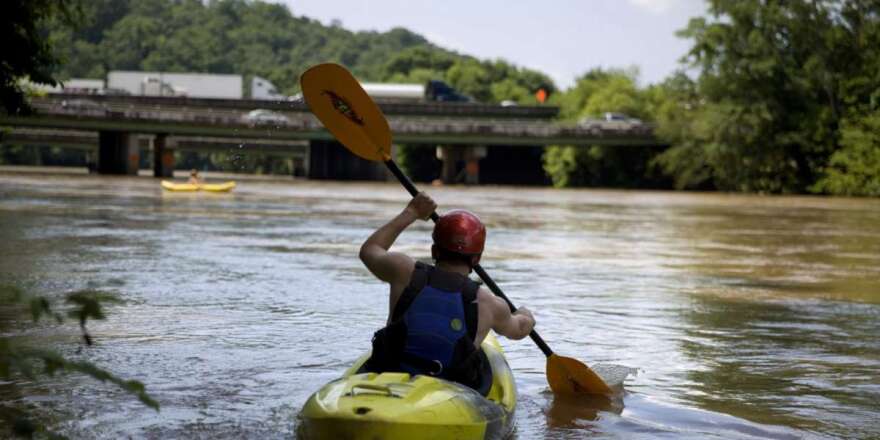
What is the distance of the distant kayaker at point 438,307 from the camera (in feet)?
18.9

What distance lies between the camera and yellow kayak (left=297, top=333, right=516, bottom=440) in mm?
5062

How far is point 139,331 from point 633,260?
10464 millimetres

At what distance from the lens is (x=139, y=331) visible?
9.87 meters

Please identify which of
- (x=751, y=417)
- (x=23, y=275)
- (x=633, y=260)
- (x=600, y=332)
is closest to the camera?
(x=751, y=417)

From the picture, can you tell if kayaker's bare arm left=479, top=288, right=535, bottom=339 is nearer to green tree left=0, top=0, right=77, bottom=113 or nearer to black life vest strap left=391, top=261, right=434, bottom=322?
black life vest strap left=391, top=261, right=434, bottom=322

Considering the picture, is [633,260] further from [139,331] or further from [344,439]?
[344,439]

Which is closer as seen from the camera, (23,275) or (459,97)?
(23,275)

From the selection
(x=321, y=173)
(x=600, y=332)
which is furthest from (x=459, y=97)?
(x=600, y=332)

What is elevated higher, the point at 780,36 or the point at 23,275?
the point at 780,36

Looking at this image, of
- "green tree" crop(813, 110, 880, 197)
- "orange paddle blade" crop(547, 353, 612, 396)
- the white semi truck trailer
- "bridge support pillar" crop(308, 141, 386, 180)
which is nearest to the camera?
"orange paddle blade" crop(547, 353, 612, 396)

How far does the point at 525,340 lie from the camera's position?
1042cm

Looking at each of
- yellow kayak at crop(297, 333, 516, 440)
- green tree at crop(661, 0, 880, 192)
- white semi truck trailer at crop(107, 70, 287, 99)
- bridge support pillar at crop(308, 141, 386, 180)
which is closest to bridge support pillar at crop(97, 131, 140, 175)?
bridge support pillar at crop(308, 141, 386, 180)

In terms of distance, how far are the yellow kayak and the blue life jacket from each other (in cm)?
16

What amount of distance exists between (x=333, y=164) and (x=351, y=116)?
80.7 metres
